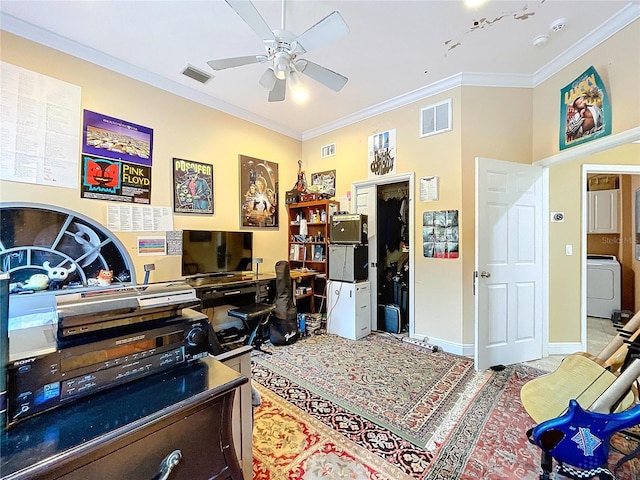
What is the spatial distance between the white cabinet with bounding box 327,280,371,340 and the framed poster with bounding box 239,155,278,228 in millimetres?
1437

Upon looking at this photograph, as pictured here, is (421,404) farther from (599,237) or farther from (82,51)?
(599,237)

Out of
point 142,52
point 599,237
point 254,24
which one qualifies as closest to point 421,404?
point 254,24

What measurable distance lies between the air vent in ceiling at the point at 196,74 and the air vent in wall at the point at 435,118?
2.58m

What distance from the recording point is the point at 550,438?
150cm

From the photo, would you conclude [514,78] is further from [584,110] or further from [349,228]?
[349,228]

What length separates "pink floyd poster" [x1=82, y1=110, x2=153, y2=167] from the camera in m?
2.79

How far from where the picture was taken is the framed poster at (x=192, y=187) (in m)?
3.42

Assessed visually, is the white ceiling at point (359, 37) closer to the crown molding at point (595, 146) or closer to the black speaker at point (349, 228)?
the crown molding at point (595, 146)

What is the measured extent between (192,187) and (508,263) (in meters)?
3.71

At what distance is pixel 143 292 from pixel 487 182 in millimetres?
3032

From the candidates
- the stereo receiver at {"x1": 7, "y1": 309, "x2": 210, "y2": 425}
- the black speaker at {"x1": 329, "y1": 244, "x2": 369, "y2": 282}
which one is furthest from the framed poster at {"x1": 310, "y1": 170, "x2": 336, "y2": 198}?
the stereo receiver at {"x1": 7, "y1": 309, "x2": 210, "y2": 425}

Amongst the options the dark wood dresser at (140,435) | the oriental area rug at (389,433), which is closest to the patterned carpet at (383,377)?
the oriental area rug at (389,433)

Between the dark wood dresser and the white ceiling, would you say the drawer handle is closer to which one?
the dark wood dresser

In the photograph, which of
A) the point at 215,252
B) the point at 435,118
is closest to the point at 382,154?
the point at 435,118
